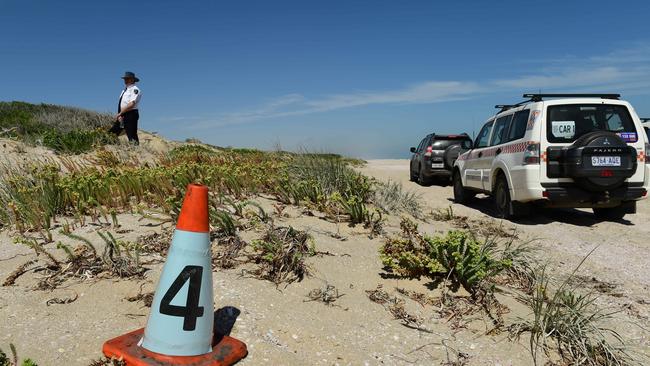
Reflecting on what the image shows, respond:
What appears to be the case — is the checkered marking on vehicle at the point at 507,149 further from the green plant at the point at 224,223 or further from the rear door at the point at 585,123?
the green plant at the point at 224,223

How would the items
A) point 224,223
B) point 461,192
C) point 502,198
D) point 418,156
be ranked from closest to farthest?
point 224,223 < point 502,198 < point 461,192 < point 418,156

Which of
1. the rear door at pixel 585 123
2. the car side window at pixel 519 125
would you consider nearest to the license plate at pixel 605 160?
the rear door at pixel 585 123

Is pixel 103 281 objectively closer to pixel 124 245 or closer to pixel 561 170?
pixel 124 245

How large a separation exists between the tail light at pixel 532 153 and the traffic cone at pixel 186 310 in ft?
19.1

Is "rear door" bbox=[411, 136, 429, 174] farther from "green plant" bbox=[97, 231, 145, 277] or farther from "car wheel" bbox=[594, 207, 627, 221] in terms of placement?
"green plant" bbox=[97, 231, 145, 277]

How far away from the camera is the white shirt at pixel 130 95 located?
11102mm

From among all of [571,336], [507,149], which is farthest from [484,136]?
[571,336]

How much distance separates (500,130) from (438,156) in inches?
193

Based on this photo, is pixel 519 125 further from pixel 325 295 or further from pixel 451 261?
pixel 325 295

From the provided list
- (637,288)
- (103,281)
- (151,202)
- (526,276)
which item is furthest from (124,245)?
(637,288)

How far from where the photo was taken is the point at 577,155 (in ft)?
22.5

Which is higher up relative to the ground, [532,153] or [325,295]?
Result: [532,153]

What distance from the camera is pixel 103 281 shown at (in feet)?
11.3

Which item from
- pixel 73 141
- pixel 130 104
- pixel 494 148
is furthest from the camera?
pixel 130 104
